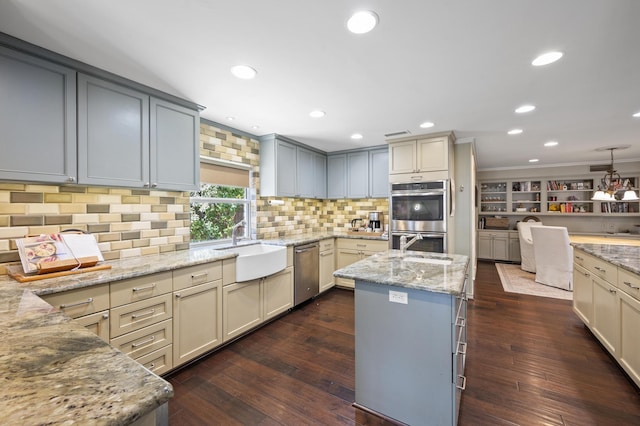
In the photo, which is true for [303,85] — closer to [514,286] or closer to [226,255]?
[226,255]

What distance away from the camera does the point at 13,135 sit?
5.41 feet

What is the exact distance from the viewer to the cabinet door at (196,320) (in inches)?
83.7

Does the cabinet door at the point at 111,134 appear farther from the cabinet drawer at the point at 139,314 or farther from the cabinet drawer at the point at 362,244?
the cabinet drawer at the point at 362,244

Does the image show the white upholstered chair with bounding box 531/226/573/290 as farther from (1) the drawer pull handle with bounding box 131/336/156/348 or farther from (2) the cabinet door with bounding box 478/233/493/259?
(1) the drawer pull handle with bounding box 131/336/156/348

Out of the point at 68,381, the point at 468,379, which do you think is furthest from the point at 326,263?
the point at 68,381

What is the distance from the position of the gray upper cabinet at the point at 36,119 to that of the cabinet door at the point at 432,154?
3.55 metres

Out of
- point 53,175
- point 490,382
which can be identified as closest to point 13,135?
point 53,175

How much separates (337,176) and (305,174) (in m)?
0.69

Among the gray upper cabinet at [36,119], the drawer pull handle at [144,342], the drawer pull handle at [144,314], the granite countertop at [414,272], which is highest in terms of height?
the gray upper cabinet at [36,119]

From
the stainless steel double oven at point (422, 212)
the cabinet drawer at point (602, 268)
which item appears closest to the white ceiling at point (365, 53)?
the stainless steel double oven at point (422, 212)

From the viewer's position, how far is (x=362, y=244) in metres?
4.12

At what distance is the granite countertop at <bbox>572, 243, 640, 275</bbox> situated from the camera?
194cm

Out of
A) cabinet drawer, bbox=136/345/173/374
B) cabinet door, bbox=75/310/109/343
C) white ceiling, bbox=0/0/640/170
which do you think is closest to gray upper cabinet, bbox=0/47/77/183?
white ceiling, bbox=0/0/640/170

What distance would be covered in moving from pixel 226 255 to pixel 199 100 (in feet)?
4.81
